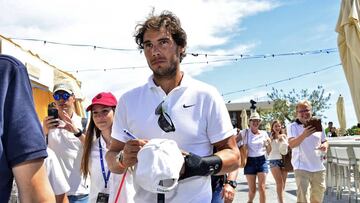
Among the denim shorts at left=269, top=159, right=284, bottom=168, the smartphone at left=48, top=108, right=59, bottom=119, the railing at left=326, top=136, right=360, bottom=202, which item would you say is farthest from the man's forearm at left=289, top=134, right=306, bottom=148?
the smartphone at left=48, top=108, right=59, bottom=119

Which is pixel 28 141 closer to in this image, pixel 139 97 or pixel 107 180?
pixel 139 97

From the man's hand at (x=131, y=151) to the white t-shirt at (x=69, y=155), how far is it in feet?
7.58

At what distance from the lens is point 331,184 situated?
1085 cm

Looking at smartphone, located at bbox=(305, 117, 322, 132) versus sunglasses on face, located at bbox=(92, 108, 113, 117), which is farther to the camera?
smartphone, located at bbox=(305, 117, 322, 132)

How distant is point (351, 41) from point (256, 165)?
325 centimetres

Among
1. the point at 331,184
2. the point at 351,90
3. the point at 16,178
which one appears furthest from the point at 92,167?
the point at 331,184

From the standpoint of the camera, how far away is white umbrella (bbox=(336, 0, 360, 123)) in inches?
270

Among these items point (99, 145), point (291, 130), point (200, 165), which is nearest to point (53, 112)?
point (99, 145)

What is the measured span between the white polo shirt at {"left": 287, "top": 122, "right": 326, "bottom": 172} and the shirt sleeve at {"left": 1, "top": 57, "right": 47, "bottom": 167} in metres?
6.45

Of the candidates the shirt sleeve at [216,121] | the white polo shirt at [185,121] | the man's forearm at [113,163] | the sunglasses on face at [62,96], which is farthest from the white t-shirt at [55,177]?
the sunglasses on face at [62,96]

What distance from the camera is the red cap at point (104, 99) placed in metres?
4.00

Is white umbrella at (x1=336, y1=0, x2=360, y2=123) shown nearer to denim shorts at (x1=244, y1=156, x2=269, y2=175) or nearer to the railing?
the railing

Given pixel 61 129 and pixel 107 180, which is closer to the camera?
pixel 107 180

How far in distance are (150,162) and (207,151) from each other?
0.51 metres
